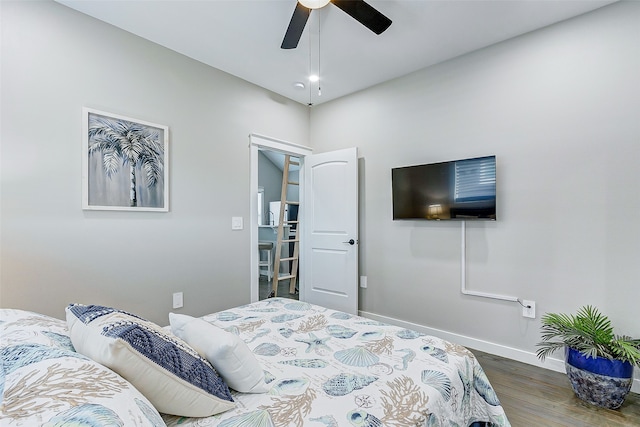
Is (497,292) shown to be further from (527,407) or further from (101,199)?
(101,199)

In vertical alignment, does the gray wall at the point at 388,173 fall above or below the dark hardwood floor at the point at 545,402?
above

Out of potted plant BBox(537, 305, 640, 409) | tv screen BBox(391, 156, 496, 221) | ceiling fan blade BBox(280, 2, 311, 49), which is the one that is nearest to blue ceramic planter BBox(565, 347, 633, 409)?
potted plant BBox(537, 305, 640, 409)

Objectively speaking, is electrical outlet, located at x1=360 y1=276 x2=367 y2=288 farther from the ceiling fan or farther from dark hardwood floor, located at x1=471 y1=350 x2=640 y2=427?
the ceiling fan

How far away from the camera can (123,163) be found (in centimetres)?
241

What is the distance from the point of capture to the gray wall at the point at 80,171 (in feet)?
6.48

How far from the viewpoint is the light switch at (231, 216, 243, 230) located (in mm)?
3171

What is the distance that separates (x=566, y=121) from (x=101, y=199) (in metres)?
3.57

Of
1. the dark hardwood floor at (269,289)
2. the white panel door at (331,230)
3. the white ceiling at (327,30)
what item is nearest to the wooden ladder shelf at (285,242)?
the dark hardwood floor at (269,289)

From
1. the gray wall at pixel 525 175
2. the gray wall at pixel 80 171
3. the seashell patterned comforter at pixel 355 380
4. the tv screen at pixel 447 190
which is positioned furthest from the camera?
the tv screen at pixel 447 190

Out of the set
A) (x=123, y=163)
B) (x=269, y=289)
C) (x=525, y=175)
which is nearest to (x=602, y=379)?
(x=525, y=175)

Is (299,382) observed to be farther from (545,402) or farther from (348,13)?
(348,13)

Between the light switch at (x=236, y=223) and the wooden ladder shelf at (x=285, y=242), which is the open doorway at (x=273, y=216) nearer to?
the wooden ladder shelf at (x=285, y=242)

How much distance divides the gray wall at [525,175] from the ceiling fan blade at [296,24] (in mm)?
1572

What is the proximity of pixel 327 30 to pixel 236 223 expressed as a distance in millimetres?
1966
